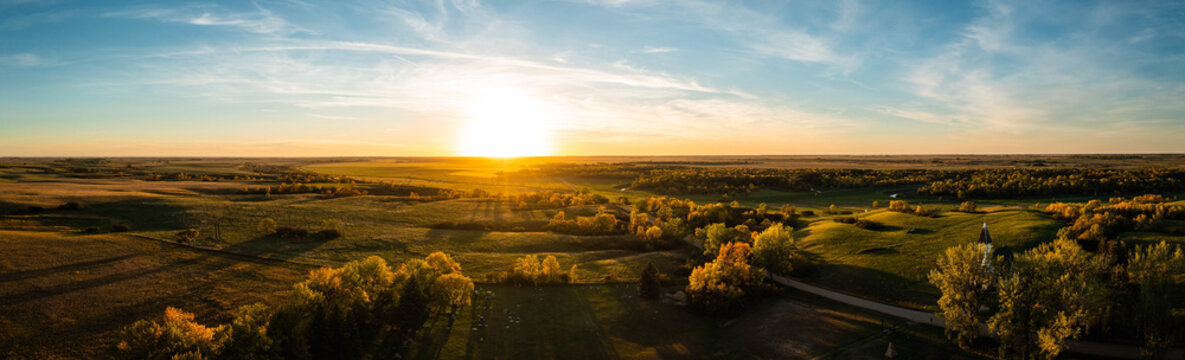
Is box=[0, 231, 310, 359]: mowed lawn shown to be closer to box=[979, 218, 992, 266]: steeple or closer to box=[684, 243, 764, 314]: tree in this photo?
box=[684, 243, 764, 314]: tree

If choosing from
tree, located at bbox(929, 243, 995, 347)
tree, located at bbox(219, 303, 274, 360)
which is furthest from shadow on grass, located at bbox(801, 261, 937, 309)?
tree, located at bbox(219, 303, 274, 360)

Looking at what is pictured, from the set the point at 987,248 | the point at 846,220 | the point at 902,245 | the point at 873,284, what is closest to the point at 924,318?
the point at 987,248

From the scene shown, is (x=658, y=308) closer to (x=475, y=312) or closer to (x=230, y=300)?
(x=475, y=312)

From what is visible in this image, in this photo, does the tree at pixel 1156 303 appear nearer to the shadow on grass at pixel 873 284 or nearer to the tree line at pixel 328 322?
the shadow on grass at pixel 873 284

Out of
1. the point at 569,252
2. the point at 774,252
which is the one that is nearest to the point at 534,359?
the point at 774,252

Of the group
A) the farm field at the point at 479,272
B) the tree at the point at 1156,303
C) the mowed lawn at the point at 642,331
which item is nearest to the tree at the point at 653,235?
the farm field at the point at 479,272

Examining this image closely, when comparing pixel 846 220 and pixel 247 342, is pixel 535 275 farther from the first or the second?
pixel 846 220
